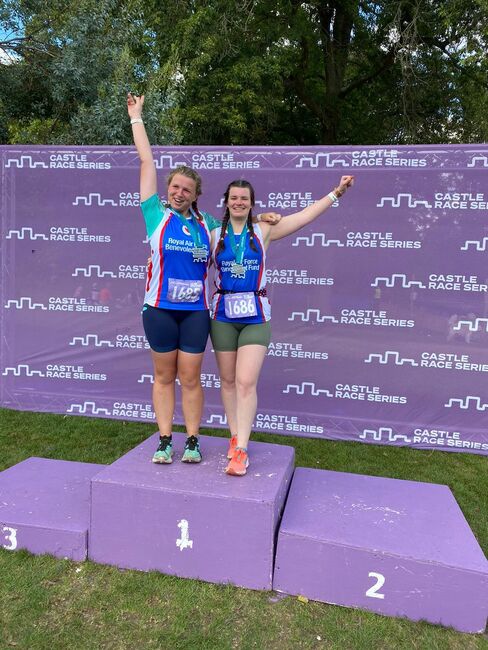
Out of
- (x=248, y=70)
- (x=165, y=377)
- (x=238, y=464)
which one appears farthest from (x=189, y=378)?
(x=248, y=70)

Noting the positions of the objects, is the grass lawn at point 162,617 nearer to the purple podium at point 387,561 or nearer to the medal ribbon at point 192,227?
the purple podium at point 387,561

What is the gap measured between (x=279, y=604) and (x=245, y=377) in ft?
3.68

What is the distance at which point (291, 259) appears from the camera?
180 inches

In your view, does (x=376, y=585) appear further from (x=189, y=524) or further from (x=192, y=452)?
(x=192, y=452)

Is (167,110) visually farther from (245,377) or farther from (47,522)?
(47,522)

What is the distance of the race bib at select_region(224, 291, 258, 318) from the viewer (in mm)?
2885

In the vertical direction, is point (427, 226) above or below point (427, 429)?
above

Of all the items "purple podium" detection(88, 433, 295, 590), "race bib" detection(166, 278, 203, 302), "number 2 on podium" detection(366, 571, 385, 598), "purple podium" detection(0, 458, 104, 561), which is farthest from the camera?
"race bib" detection(166, 278, 203, 302)

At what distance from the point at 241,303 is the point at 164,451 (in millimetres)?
970

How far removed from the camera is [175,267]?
9.17 ft

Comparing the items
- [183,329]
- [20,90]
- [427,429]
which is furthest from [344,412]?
[20,90]

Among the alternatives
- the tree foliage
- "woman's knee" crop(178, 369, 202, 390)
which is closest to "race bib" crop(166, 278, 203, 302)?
"woman's knee" crop(178, 369, 202, 390)

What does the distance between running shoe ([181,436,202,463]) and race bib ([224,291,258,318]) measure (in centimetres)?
78

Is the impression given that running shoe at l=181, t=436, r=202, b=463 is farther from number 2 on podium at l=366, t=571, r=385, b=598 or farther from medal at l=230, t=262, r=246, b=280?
number 2 on podium at l=366, t=571, r=385, b=598
